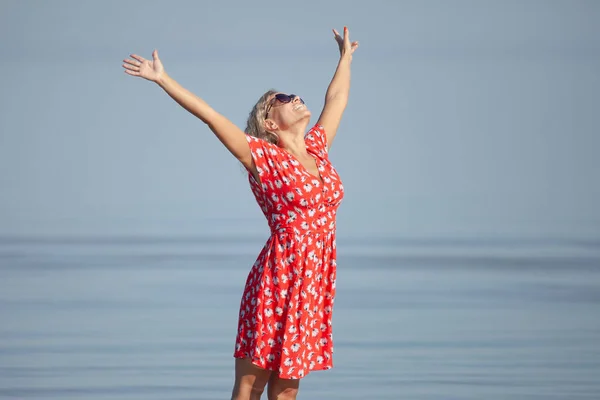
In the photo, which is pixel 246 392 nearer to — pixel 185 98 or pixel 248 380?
pixel 248 380

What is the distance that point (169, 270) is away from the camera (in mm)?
6789

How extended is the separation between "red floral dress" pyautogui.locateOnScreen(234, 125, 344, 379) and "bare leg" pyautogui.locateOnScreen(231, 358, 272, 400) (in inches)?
1.6

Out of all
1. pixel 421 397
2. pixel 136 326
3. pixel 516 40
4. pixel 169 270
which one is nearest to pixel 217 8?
pixel 516 40

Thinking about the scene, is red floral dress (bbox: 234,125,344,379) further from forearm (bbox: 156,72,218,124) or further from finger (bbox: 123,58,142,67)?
finger (bbox: 123,58,142,67)

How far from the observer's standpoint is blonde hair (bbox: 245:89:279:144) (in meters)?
3.17

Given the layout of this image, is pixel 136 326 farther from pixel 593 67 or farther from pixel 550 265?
pixel 593 67

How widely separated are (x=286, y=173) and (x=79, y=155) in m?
8.03

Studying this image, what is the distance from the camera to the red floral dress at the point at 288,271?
3.00 metres

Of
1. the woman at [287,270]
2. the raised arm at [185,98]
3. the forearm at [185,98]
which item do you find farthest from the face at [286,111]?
the forearm at [185,98]

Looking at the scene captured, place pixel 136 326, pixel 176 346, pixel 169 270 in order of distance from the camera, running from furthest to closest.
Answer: pixel 169 270
pixel 136 326
pixel 176 346

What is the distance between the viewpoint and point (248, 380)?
121 inches

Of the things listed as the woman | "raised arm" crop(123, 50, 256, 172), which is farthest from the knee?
"raised arm" crop(123, 50, 256, 172)

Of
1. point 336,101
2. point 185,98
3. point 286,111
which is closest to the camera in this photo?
point 185,98

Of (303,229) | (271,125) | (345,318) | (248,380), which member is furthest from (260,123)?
(345,318)
